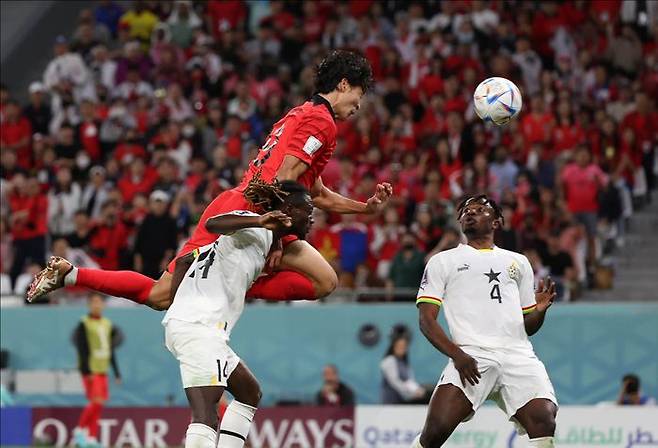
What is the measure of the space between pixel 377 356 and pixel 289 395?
1150mm

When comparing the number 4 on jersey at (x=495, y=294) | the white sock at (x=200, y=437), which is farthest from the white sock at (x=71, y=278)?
the number 4 on jersey at (x=495, y=294)

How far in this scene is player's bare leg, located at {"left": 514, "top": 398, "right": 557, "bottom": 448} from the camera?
30.6 ft

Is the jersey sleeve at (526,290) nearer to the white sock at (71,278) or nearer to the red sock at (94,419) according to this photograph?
the white sock at (71,278)

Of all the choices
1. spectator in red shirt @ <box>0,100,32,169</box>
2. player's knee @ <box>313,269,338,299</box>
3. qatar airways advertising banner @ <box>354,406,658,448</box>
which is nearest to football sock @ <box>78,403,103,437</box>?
qatar airways advertising banner @ <box>354,406,658,448</box>

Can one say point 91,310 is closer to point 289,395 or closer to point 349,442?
point 289,395

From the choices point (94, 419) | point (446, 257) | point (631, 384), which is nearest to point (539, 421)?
point (446, 257)

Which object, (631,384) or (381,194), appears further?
(631,384)

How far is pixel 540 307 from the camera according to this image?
383 inches

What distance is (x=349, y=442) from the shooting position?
15664 millimetres

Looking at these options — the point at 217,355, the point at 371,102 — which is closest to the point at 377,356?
the point at 371,102

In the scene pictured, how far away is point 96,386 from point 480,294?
25.8 ft

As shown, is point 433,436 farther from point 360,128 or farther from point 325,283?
point 360,128

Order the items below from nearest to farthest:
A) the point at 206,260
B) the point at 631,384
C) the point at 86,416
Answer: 1. the point at 206,260
2. the point at 631,384
3. the point at 86,416

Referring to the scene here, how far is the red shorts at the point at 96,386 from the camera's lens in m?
16.4
